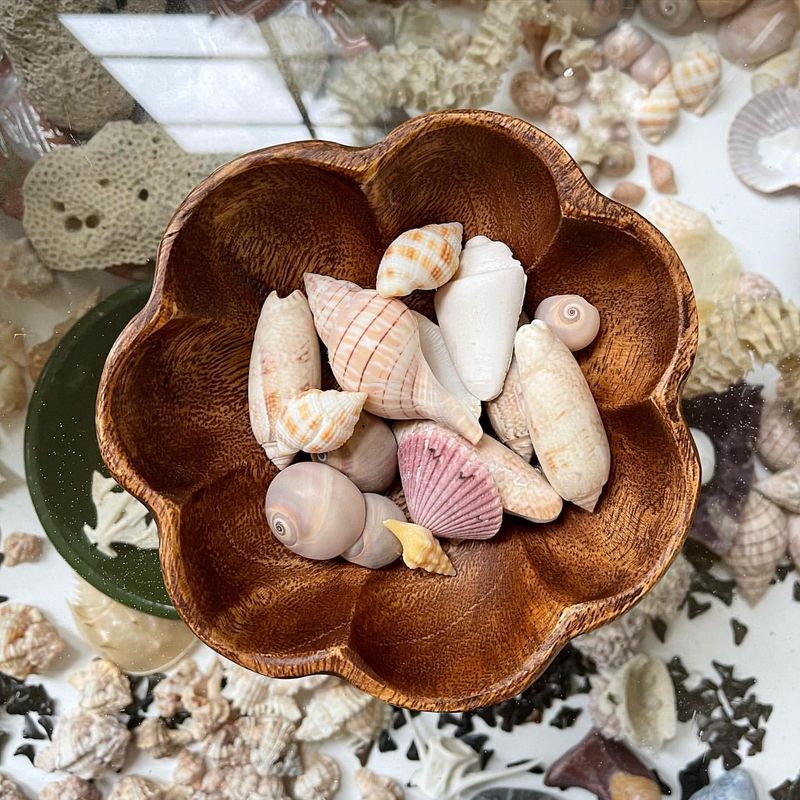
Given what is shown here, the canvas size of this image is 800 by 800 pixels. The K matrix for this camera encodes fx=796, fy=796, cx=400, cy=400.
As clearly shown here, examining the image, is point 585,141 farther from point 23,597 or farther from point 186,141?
point 23,597

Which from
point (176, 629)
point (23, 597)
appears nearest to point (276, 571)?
point (176, 629)

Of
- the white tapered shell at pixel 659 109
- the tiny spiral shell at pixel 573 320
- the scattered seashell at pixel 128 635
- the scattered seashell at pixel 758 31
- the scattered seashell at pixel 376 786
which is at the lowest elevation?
the scattered seashell at pixel 376 786

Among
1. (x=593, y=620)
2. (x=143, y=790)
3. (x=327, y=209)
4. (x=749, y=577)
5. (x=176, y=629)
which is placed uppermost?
(x=327, y=209)

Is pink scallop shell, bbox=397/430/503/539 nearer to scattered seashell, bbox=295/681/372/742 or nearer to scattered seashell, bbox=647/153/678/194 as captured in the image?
scattered seashell, bbox=295/681/372/742

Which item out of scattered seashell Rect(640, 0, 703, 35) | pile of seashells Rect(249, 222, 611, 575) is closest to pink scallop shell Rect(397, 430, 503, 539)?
pile of seashells Rect(249, 222, 611, 575)

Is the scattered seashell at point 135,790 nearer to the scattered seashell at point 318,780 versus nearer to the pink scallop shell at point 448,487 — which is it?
the scattered seashell at point 318,780

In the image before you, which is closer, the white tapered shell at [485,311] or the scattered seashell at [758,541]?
the white tapered shell at [485,311]

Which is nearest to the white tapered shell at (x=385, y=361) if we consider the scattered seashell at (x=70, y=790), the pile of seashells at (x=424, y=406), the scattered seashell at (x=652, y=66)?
the pile of seashells at (x=424, y=406)
